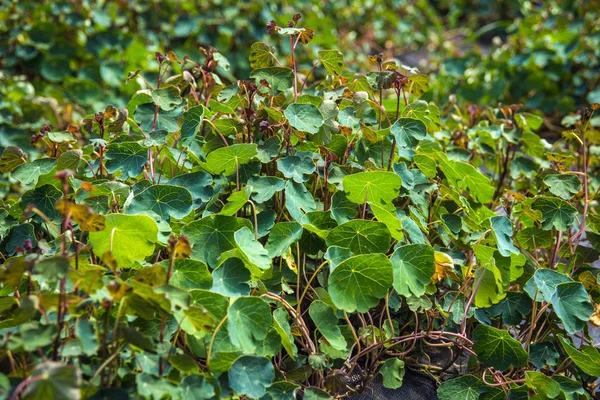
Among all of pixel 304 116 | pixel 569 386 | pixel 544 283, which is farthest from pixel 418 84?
pixel 569 386

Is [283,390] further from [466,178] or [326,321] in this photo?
[466,178]

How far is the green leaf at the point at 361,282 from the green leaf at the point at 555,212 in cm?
55

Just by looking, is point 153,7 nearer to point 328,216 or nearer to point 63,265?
point 328,216

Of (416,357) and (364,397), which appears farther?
(416,357)

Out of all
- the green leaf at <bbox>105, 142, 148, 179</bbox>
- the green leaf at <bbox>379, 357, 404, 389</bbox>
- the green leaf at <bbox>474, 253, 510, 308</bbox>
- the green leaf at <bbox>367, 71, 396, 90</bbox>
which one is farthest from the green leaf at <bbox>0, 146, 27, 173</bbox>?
the green leaf at <bbox>474, 253, 510, 308</bbox>

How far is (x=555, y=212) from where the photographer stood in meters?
1.54

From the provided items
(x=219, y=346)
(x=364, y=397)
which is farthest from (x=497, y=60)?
(x=219, y=346)

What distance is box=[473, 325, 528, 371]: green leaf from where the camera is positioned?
4.37 ft

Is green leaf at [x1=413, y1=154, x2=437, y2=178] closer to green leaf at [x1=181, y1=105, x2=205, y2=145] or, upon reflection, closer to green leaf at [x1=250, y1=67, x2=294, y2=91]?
green leaf at [x1=250, y1=67, x2=294, y2=91]

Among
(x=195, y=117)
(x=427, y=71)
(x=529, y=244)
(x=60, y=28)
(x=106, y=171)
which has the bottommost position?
(x=427, y=71)

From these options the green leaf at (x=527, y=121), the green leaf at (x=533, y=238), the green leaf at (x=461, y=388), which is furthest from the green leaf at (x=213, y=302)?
the green leaf at (x=527, y=121)

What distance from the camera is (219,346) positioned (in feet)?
3.71

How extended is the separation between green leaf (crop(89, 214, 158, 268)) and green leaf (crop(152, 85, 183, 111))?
396mm

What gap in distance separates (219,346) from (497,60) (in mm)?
2958
